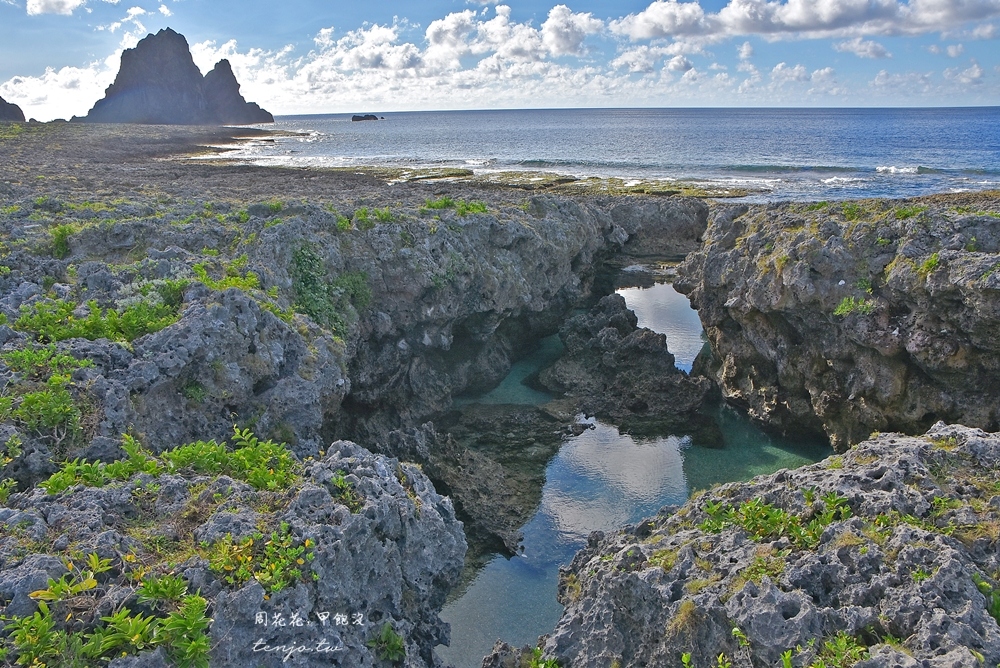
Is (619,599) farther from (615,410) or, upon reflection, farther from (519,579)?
(615,410)

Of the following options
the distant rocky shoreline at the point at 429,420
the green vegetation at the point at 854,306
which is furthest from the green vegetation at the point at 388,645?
the green vegetation at the point at 854,306

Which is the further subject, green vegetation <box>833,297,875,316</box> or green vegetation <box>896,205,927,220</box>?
green vegetation <box>896,205,927,220</box>

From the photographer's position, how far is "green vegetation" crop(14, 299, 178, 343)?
10969 millimetres

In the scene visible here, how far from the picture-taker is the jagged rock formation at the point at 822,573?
6.97m

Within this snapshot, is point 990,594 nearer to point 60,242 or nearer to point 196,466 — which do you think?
point 196,466

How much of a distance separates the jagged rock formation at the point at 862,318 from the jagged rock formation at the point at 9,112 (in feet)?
650

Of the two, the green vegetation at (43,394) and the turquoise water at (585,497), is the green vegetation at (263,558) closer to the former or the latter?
the green vegetation at (43,394)

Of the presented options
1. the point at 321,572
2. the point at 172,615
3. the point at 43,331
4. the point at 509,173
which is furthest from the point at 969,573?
the point at 509,173

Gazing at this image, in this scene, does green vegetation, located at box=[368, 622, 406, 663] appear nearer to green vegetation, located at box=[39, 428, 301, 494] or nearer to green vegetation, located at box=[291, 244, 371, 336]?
green vegetation, located at box=[39, 428, 301, 494]

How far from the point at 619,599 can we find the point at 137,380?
8.24 m

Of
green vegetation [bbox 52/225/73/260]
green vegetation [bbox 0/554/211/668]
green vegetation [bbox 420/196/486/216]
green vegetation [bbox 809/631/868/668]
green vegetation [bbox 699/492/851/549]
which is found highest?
green vegetation [bbox 420/196/486/216]

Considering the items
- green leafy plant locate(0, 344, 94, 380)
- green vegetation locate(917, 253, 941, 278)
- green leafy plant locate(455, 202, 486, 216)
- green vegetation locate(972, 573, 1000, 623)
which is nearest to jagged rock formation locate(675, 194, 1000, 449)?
green vegetation locate(917, 253, 941, 278)

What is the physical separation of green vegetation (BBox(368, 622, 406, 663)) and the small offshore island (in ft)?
0.15

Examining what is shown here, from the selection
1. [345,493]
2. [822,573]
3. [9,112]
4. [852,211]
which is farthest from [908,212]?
[9,112]
